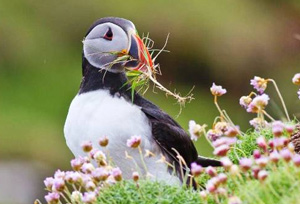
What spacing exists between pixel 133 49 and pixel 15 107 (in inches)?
434

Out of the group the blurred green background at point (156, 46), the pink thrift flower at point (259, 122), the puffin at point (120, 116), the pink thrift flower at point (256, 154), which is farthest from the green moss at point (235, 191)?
the blurred green background at point (156, 46)

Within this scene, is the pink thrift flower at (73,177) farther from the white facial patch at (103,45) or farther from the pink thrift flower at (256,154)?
the white facial patch at (103,45)

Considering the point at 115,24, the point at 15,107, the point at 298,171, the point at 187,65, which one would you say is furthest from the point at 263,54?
the point at 298,171

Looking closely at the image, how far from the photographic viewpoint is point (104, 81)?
557 centimetres

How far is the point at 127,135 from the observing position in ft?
17.4

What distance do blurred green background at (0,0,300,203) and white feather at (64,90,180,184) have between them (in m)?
9.39

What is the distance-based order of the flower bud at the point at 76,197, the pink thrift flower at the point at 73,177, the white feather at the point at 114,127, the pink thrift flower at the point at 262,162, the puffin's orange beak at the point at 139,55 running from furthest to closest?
the puffin's orange beak at the point at 139,55 → the white feather at the point at 114,127 → the flower bud at the point at 76,197 → the pink thrift flower at the point at 73,177 → the pink thrift flower at the point at 262,162

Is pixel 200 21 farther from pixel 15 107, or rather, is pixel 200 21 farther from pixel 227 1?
pixel 15 107

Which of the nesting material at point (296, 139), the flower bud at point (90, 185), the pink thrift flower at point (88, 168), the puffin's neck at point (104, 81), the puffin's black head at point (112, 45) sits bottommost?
the flower bud at point (90, 185)

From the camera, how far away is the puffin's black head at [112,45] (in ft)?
18.1

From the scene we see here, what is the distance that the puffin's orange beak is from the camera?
5.42 metres

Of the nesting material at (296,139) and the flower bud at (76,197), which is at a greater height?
the nesting material at (296,139)

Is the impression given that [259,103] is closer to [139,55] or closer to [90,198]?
[90,198]

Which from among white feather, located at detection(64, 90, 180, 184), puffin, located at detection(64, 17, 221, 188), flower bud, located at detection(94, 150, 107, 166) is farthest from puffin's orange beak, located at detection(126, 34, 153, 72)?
flower bud, located at detection(94, 150, 107, 166)
